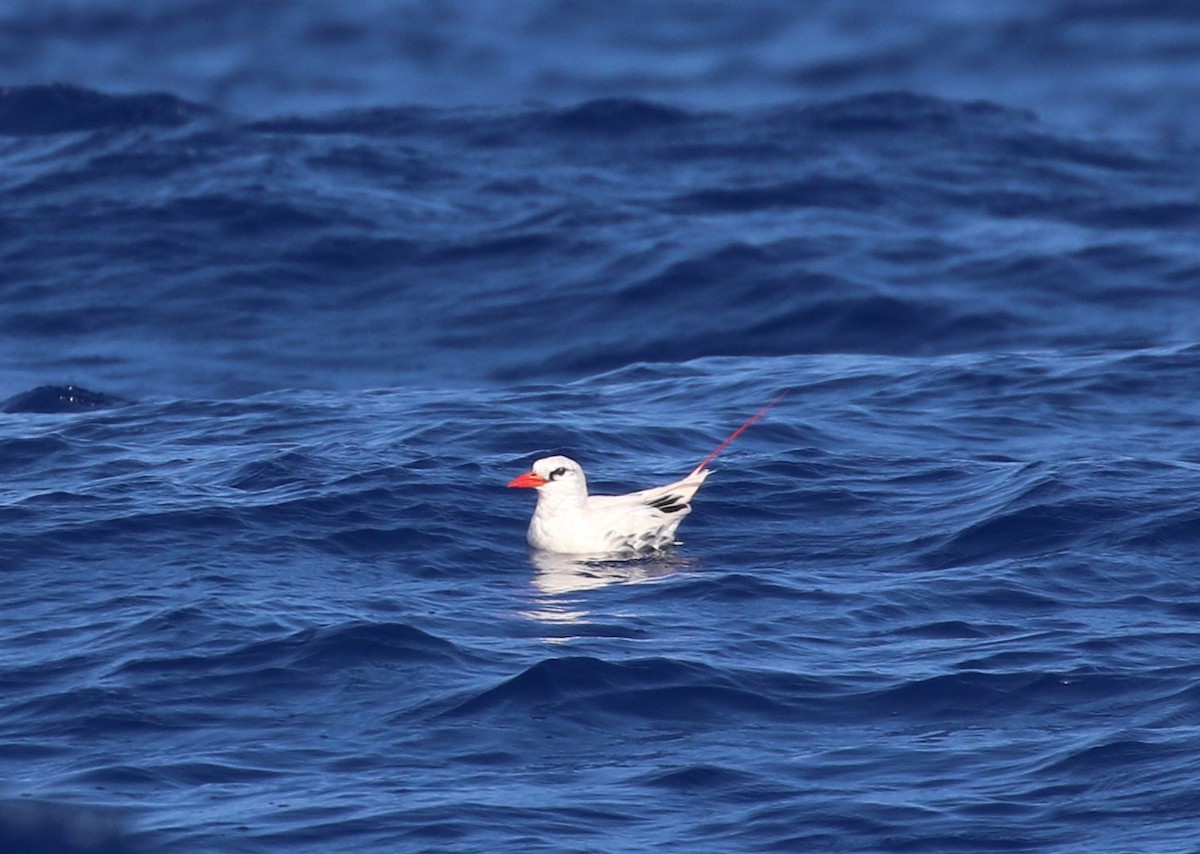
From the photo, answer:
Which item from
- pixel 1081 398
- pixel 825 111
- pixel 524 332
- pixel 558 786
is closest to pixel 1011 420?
pixel 1081 398

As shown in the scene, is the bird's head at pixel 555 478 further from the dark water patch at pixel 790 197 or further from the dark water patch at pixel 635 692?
the dark water patch at pixel 790 197

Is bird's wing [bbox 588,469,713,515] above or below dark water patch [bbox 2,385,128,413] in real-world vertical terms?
below

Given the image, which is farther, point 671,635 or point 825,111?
point 825,111

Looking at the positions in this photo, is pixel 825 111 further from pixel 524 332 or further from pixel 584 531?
pixel 584 531

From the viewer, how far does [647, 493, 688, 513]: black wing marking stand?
13.3 m

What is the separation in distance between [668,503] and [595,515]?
0.52m

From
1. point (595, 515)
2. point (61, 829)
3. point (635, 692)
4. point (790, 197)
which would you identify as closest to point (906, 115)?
point (790, 197)

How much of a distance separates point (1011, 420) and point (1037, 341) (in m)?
4.34

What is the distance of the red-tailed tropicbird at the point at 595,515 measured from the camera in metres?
13.3

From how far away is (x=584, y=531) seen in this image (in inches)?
526

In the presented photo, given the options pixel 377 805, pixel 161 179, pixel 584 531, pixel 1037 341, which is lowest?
pixel 377 805

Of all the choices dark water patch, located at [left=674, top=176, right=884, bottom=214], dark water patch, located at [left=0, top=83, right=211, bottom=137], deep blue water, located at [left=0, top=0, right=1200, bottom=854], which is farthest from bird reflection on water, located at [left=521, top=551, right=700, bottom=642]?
dark water patch, located at [left=0, top=83, right=211, bottom=137]

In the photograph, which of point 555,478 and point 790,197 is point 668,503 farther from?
point 790,197

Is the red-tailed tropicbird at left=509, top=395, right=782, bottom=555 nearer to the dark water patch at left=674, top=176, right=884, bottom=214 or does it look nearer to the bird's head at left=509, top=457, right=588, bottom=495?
the bird's head at left=509, top=457, right=588, bottom=495
